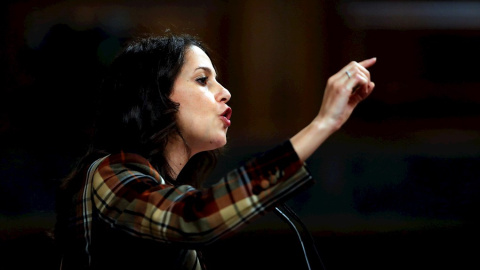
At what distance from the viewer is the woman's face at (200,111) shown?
1332mm

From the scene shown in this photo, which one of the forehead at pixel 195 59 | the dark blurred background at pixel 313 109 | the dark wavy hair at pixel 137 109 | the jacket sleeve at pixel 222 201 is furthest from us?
the dark blurred background at pixel 313 109

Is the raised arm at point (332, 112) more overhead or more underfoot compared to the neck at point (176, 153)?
more overhead

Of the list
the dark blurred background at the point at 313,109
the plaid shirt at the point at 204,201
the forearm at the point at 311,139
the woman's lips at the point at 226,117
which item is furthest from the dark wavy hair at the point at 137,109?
the dark blurred background at the point at 313,109

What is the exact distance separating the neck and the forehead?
18 centimetres

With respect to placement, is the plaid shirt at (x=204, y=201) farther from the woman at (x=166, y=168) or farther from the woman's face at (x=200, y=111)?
the woman's face at (x=200, y=111)

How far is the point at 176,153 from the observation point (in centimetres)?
137

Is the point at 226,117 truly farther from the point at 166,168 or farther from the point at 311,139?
the point at 311,139

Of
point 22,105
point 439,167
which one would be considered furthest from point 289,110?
point 22,105

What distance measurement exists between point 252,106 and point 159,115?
2.25m

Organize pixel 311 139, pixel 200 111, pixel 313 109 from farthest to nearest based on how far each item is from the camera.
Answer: pixel 313 109 < pixel 200 111 < pixel 311 139

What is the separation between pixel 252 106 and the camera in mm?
3562

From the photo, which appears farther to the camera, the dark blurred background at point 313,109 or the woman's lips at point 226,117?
the dark blurred background at point 313,109

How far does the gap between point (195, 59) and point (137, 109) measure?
7.5 inches

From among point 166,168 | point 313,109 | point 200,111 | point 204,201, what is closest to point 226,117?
point 200,111
